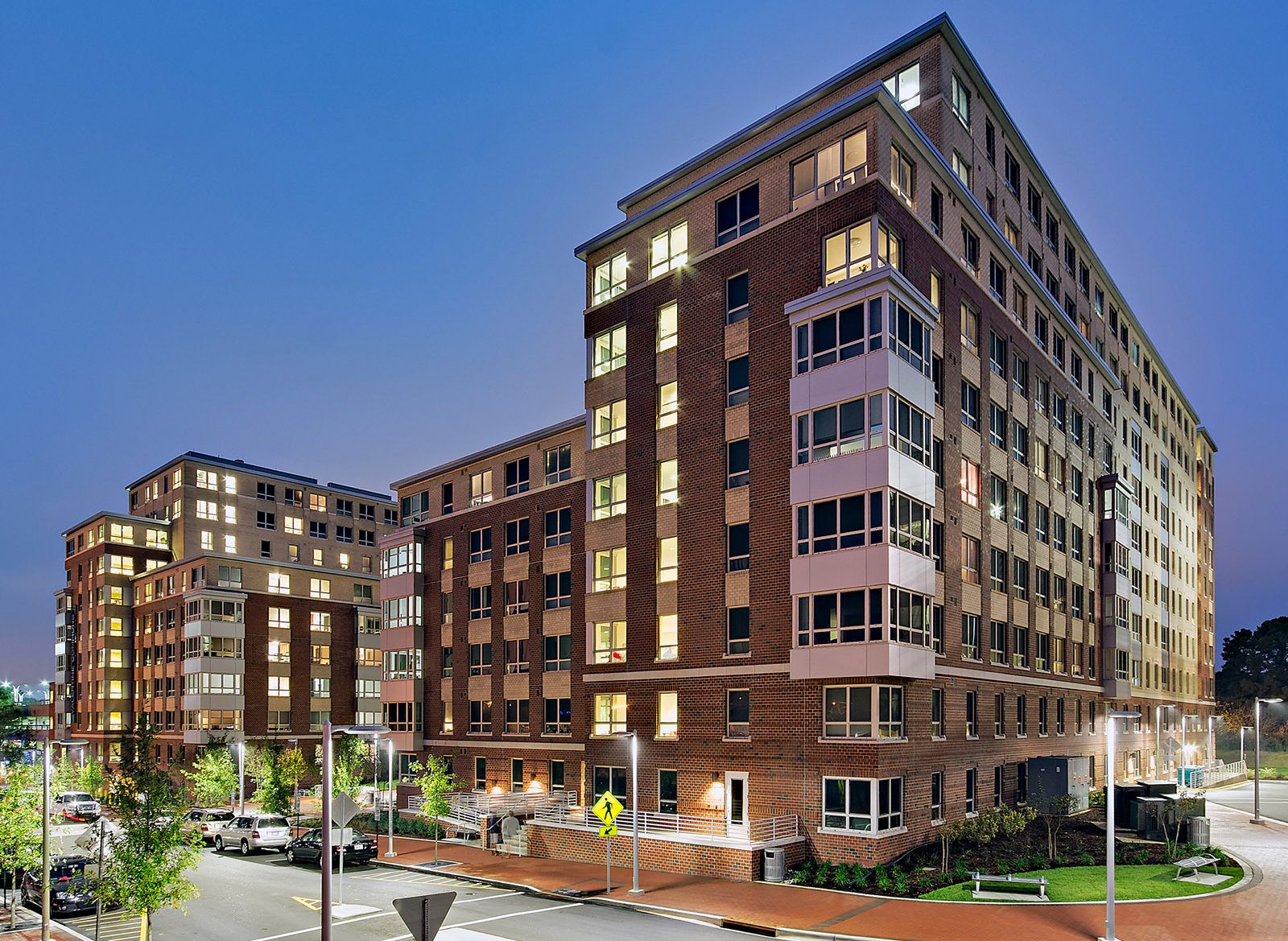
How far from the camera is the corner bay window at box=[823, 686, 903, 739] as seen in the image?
110 feet

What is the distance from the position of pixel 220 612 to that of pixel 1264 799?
73.3 metres

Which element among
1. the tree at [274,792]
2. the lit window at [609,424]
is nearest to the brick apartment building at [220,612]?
the tree at [274,792]

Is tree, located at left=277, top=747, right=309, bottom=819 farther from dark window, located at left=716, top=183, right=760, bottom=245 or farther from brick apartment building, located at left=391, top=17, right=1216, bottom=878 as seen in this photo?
dark window, located at left=716, top=183, right=760, bottom=245

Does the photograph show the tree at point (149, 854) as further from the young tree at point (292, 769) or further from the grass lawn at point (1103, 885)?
the young tree at point (292, 769)

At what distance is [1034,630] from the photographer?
156ft

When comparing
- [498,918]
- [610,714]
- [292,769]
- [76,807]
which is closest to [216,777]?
[292,769]

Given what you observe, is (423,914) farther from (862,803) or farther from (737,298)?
(737,298)

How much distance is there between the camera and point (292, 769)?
58594 mm

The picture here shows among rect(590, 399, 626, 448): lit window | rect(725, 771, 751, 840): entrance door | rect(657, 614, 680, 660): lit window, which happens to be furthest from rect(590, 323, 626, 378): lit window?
rect(725, 771, 751, 840): entrance door

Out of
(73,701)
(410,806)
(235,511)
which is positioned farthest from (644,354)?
(73,701)

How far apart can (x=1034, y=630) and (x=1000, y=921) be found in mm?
23593

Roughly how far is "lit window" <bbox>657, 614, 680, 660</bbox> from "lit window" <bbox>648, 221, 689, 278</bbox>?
14.1 meters

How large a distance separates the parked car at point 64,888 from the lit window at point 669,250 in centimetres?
2952

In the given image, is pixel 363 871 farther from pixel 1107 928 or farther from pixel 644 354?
pixel 1107 928
